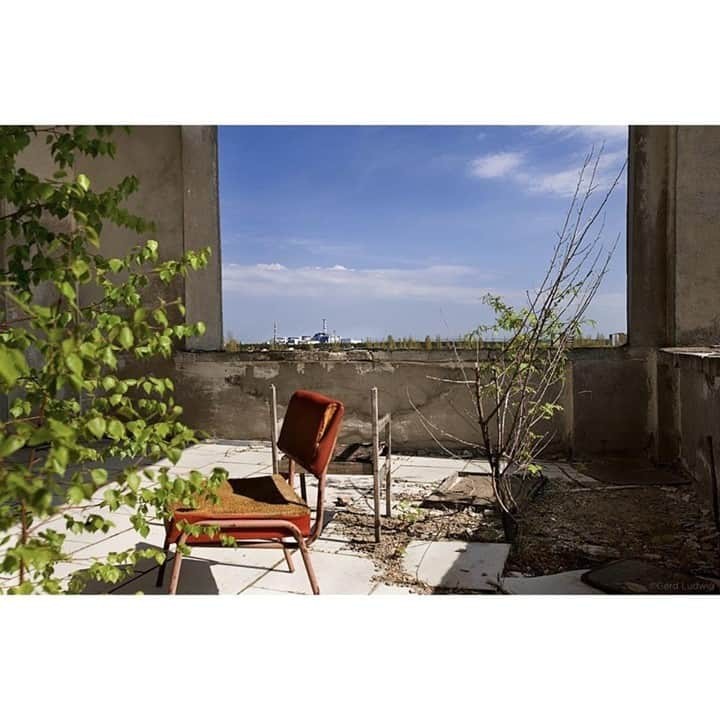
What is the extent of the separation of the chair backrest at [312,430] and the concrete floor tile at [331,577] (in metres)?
0.45

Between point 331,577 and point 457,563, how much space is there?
569mm

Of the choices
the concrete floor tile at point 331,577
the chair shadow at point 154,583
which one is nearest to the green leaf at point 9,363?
the chair shadow at point 154,583

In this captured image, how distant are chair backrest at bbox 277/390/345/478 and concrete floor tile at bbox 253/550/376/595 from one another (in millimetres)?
452

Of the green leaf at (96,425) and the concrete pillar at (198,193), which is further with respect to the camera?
the concrete pillar at (198,193)

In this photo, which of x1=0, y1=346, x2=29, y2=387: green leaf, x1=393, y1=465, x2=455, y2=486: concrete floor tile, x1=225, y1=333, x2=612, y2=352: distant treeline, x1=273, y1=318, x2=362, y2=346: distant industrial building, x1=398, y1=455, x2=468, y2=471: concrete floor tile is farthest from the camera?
x1=273, y1=318, x2=362, y2=346: distant industrial building

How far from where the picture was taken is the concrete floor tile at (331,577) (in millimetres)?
2693

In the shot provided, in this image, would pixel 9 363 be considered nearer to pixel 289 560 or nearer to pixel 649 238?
pixel 289 560

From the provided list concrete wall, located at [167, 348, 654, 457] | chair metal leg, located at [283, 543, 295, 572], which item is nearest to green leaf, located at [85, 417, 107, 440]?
chair metal leg, located at [283, 543, 295, 572]

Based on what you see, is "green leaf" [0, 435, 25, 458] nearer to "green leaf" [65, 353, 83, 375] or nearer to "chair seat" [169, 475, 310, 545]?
"green leaf" [65, 353, 83, 375]

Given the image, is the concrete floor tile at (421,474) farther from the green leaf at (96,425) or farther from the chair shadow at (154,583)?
the green leaf at (96,425)

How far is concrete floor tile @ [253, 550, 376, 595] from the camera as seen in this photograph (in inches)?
106

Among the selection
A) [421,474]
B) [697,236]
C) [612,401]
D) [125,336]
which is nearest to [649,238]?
[697,236]

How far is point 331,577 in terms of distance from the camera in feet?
9.21
